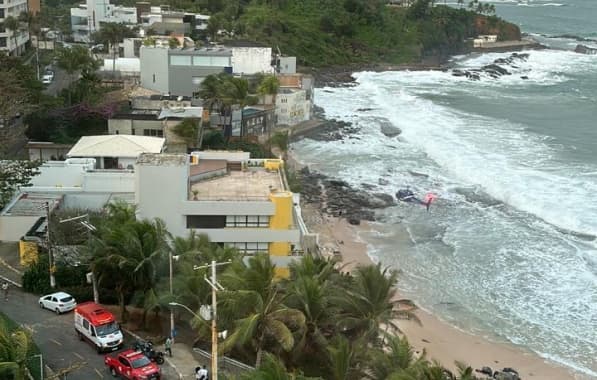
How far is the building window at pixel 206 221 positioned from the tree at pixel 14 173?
7.25m

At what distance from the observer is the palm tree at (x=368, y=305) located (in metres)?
20.5

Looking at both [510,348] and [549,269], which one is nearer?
[510,348]

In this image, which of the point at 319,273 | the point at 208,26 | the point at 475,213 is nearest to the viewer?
the point at 319,273

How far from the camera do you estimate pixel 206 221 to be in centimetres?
2709

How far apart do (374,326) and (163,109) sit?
96.5ft

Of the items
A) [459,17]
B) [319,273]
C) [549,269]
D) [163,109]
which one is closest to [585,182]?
[549,269]

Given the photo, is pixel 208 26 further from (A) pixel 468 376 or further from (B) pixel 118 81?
(A) pixel 468 376

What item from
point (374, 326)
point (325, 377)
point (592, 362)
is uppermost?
point (374, 326)

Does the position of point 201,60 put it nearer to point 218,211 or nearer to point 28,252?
point 218,211

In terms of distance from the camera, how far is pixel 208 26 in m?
87.6

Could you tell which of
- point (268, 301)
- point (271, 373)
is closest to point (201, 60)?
point (268, 301)

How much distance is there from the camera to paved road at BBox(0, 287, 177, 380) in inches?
754

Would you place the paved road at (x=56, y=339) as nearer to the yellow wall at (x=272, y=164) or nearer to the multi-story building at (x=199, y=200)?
the multi-story building at (x=199, y=200)

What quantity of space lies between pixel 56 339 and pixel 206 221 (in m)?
7.90
